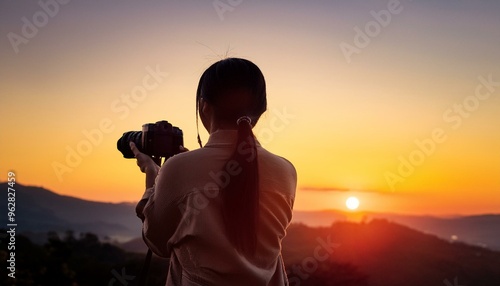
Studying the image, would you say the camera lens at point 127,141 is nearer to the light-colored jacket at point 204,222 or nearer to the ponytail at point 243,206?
the light-colored jacket at point 204,222

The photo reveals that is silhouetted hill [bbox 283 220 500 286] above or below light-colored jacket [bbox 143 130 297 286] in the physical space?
above

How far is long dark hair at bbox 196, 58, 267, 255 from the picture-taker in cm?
155

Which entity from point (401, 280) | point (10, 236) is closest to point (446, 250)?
point (401, 280)

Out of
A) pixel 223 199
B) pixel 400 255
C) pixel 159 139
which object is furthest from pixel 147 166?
pixel 400 255

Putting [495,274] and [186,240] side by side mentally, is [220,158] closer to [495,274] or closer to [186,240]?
[186,240]

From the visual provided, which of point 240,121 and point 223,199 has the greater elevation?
point 240,121

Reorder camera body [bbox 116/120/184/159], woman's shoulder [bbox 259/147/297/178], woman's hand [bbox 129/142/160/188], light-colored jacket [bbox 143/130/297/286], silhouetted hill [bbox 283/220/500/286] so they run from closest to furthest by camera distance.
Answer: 1. light-colored jacket [bbox 143/130/297/286]
2. woman's shoulder [bbox 259/147/297/178]
3. woman's hand [bbox 129/142/160/188]
4. camera body [bbox 116/120/184/159]
5. silhouetted hill [bbox 283/220/500/286]

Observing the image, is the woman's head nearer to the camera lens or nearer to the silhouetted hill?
the camera lens

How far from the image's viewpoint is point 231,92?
162 cm

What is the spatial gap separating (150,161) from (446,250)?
777 centimetres

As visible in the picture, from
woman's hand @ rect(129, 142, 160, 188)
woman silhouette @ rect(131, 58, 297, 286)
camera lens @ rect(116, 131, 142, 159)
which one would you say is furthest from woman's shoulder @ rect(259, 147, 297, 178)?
camera lens @ rect(116, 131, 142, 159)

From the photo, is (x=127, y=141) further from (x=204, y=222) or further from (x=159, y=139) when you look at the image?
(x=204, y=222)

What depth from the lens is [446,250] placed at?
863 centimetres

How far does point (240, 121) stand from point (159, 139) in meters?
0.47
